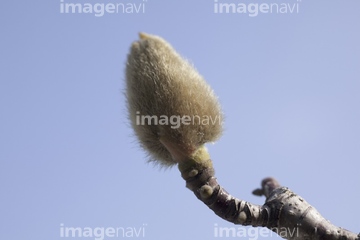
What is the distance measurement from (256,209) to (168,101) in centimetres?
54

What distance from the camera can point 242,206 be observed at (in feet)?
6.00

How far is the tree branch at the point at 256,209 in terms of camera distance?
178cm

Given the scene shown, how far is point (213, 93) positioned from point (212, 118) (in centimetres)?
10

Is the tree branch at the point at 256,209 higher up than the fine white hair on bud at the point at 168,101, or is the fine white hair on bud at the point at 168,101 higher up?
the fine white hair on bud at the point at 168,101

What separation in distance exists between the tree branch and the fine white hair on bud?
9 centimetres

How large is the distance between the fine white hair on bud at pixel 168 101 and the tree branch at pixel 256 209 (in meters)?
0.09

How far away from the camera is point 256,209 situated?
72.5 inches

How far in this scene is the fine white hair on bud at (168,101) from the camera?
5.71 feet

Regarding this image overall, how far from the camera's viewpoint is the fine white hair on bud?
174 cm

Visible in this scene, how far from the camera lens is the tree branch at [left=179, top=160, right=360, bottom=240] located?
1.78 m

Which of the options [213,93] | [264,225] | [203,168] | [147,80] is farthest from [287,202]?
[147,80]

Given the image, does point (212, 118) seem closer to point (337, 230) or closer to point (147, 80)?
point (147, 80)

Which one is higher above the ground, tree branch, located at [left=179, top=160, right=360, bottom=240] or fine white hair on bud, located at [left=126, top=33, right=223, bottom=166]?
fine white hair on bud, located at [left=126, top=33, right=223, bottom=166]

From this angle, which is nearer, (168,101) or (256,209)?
(168,101)
